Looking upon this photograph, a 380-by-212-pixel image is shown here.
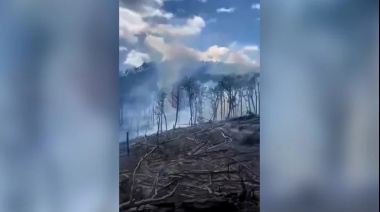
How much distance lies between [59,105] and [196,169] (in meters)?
0.69

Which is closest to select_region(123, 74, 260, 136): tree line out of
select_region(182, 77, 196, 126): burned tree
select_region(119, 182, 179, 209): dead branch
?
select_region(182, 77, 196, 126): burned tree

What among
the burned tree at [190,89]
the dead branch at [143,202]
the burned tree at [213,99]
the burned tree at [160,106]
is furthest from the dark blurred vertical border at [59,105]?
the burned tree at [213,99]

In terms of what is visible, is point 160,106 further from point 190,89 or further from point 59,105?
point 59,105

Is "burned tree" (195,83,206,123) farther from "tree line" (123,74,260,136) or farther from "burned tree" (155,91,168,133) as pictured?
"burned tree" (155,91,168,133)

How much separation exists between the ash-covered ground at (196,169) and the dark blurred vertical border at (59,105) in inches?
4.5

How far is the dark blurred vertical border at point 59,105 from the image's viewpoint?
5.62 feet

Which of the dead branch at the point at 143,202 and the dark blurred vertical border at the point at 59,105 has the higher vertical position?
the dark blurred vertical border at the point at 59,105

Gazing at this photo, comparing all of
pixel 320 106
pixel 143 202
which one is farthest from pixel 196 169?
pixel 320 106

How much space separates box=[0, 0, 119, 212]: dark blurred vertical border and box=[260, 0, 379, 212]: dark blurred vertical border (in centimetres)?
71

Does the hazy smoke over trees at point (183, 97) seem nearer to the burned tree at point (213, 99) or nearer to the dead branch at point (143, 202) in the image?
the burned tree at point (213, 99)

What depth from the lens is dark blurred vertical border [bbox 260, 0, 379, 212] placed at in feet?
5.63

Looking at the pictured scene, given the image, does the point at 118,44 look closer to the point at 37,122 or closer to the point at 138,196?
the point at 37,122

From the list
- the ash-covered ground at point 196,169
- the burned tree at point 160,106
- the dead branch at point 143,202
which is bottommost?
the dead branch at point 143,202

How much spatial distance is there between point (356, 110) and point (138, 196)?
41.8 inches
